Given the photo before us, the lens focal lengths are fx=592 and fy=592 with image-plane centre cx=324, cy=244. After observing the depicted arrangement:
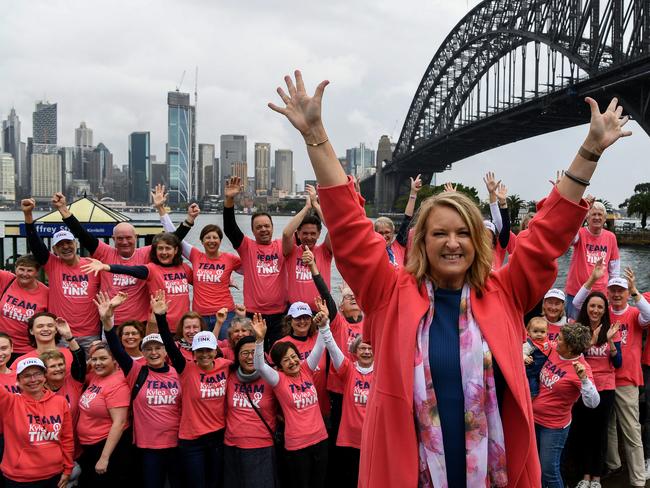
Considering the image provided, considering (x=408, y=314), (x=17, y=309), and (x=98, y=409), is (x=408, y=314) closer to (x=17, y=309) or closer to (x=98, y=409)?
(x=98, y=409)

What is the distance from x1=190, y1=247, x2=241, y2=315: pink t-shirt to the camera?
5.42m

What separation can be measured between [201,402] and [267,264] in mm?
1791

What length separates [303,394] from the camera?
4.06 metres

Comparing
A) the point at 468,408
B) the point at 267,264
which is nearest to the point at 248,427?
the point at 267,264

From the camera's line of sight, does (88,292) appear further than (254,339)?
Yes

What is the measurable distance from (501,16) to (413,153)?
631 inches

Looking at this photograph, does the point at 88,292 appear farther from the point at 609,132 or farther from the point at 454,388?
the point at 609,132

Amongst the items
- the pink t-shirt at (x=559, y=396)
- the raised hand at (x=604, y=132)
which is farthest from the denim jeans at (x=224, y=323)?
the raised hand at (x=604, y=132)

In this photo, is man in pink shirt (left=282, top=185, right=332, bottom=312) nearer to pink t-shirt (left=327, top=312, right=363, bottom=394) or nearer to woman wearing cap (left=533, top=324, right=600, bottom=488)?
pink t-shirt (left=327, top=312, right=363, bottom=394)

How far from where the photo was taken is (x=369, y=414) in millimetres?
1855

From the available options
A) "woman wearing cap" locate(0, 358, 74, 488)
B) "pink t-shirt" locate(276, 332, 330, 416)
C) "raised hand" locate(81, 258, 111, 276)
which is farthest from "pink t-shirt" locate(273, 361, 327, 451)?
"raised hand" locate(81, 258, 111, 276)

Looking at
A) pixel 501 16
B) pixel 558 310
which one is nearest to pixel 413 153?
pixel 501 16

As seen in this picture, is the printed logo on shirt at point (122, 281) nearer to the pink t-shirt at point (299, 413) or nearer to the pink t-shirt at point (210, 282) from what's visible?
the pink t-shirt at point (210, 282)

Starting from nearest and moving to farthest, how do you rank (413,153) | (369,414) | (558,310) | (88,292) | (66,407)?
(369,414) → (66,407) → (558,310) → (88,292) → (413,153)
